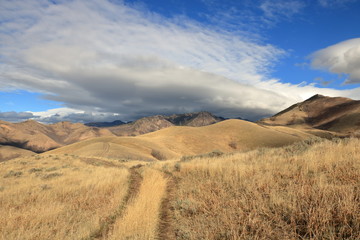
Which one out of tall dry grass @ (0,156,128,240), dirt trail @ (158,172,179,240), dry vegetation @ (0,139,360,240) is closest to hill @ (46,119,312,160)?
tall dry grass @ (0,156,128,240)

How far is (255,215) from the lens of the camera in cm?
532

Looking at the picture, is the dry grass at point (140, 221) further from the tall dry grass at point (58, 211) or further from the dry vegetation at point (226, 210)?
the tall dry grass at point (58, 211)

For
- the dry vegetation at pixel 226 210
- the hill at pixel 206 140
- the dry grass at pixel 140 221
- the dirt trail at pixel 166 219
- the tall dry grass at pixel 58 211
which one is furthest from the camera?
the hill at pixel 206 140

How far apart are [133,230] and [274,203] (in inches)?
160

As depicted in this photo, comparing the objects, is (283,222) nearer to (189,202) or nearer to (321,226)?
(321,226)

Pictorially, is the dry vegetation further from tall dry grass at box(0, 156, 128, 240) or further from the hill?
the hill

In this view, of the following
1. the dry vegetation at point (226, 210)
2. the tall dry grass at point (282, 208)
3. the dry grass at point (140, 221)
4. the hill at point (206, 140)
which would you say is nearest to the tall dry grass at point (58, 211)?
the dry vegetation at point (226, 210)

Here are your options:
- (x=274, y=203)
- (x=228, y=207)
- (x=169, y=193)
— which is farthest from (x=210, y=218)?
(x=169, y=193)

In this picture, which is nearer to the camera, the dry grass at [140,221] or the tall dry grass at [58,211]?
the dry grass at [140,221]

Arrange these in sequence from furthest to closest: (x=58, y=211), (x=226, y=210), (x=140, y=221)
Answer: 1. (x=58, y=211)
2. (x=140, y=221)
3. (x=226, y=210)

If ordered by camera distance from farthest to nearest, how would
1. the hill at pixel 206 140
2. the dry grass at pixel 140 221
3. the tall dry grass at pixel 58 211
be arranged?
the hill at pixel 206 140
the tall dry grass at pixel 58 211
the dry grass at pixel 140 221

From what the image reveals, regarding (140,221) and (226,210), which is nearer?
(226,210)

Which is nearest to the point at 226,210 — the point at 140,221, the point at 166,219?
the point at 166,219

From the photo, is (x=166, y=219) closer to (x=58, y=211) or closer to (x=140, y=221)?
(x=140, y=221)
